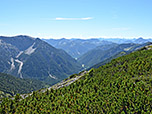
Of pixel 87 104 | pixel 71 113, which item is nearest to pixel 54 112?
pixel 71 113

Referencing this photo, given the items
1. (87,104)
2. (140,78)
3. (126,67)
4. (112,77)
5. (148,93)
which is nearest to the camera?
(148,93)

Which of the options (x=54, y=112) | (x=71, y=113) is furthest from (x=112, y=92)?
(x=54, y=112)

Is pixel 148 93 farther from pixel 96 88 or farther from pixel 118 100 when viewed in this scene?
pixel 96 88

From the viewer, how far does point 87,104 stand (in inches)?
4195

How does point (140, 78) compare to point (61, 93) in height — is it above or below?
above

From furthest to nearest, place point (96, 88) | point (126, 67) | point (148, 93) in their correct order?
point (126, 67) → point (96, 88) → point (148, 93)

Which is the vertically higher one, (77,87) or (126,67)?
(126,67)

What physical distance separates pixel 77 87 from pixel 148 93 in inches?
2440

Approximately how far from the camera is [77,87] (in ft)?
465

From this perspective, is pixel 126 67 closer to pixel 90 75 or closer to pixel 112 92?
pixel 90 75

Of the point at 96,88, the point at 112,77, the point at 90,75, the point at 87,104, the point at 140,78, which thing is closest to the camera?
the point at 87,104

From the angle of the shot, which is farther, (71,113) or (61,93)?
(61,93)

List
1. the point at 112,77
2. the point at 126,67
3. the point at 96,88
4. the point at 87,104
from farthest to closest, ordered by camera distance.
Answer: the point at 126,67, the point at 112,77, the point at 96,88, the point at 87,104

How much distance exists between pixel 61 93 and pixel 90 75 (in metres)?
A: 42.8
